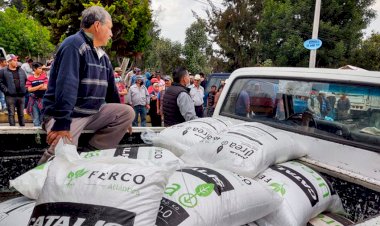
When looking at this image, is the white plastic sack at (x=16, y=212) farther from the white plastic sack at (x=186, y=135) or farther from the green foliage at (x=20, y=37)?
the green foliage at (x=20, y=37)

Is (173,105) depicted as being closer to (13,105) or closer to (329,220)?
(329,220)

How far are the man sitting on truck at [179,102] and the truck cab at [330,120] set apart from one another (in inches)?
46.7

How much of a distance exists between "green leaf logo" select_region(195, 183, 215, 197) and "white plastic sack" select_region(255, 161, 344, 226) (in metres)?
0.40

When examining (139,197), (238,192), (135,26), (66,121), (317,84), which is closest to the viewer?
(139,197)

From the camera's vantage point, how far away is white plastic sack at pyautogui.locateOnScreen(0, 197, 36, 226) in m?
1.51

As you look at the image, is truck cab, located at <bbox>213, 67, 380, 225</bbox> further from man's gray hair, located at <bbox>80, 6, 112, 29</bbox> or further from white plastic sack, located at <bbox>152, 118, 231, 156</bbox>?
man's gray hair, located at <bbox>80, 6, 112, 29</bbox>

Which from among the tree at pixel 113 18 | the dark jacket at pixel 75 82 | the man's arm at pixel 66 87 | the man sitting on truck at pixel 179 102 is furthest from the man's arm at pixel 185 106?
the tree at pixel 113 18

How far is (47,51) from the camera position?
31.3 m

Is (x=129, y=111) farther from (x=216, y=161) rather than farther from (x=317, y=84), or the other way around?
(x=317, y=84)

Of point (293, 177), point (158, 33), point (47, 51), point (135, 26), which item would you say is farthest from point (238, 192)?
point (47, 51)

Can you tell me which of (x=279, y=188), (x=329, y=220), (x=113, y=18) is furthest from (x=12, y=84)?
(x=113, y=18)

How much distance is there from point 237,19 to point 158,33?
8761 mm

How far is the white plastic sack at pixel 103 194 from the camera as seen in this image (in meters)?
1.21

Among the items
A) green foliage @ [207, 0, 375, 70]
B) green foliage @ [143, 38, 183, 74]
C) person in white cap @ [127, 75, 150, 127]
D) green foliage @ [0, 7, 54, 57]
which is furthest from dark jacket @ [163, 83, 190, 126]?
green foliage @ [0, 7, 54, 57]
